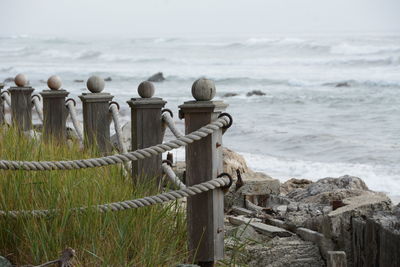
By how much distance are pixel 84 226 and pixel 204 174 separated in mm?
860

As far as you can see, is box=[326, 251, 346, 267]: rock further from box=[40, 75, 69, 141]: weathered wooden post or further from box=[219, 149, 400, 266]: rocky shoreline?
box=[40, 75, 69, 141]: weathered wooden post

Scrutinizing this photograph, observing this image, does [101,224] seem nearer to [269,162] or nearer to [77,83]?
[269,162]

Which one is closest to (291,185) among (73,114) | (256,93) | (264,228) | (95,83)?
(73,114)

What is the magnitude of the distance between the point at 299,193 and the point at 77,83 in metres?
29.8

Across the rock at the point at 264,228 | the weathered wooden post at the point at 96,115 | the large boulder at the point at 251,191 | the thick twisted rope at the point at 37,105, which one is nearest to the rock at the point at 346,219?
the rock at the point at 264,228

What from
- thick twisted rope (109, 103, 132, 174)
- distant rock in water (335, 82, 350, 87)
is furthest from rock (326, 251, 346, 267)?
distant rock in water (335, 82, 350, 87)

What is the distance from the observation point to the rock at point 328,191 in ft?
21.3

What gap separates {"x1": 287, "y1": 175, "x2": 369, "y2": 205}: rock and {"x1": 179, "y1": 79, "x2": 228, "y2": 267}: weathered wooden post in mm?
2057

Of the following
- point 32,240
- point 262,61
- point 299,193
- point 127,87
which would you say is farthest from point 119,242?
point 262,61

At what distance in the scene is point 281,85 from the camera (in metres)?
33.1

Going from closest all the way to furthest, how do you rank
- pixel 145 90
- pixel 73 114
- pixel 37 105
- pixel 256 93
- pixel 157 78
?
pixel 145 90, pixel 73 114, pixel 37 105, pixel 256 93, pixel 157 78

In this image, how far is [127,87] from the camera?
33.8m

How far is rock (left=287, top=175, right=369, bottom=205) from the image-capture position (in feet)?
21.3

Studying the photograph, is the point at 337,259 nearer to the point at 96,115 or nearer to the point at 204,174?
the point at 204,174
